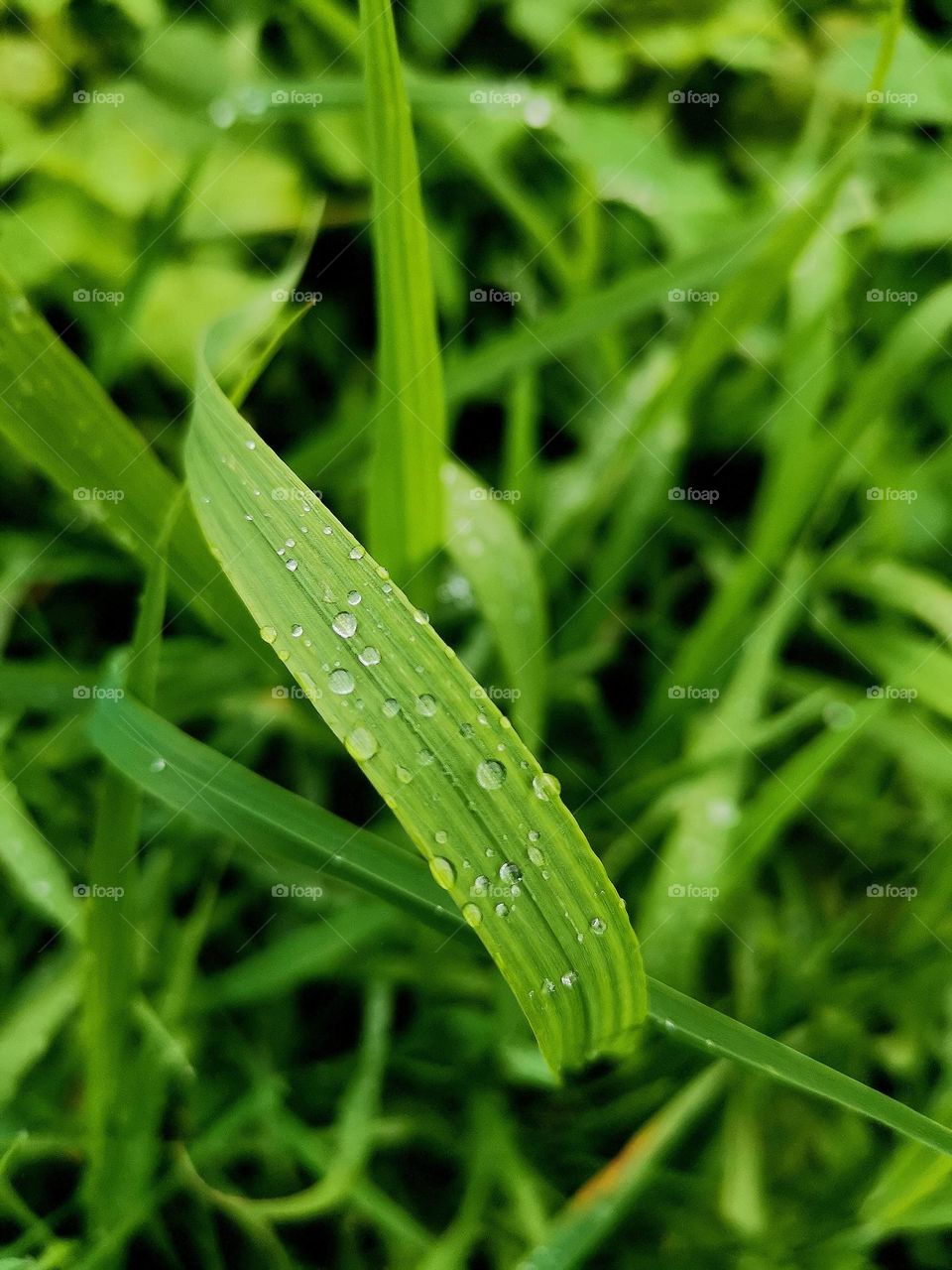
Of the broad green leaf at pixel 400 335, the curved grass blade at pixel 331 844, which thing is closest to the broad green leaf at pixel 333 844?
the curved grass blade at pixel 331 844

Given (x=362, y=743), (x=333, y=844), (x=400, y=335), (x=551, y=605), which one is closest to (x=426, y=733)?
(x=362, y=743)

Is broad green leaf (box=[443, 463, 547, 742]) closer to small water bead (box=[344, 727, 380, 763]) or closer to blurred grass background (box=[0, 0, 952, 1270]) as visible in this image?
blurred grass background (box=[0, 0, 952, 1270])

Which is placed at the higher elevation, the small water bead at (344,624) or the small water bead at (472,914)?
the small water bead at (344,624)

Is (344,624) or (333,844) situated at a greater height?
(344,624)

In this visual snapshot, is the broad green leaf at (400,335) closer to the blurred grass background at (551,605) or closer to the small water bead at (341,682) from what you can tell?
the blurred grass background at (551,605)

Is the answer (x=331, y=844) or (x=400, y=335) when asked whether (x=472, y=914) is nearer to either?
(x=331, y=844)
